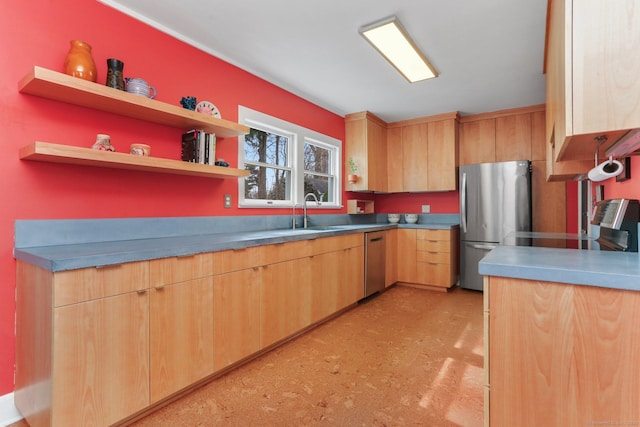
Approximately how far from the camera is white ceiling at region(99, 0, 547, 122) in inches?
80.4

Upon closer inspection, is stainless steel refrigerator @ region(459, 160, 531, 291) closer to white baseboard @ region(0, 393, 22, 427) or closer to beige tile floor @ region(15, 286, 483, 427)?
beige tile floor @ region(15, 286, 483, 427)

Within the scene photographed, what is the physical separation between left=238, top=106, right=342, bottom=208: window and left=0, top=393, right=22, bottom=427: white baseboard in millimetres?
1863

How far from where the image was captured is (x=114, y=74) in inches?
71.1

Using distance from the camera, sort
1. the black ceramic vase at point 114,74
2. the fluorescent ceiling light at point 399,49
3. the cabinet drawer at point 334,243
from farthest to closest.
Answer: the cabinet drawer at point 334,243 → the fluorescent ceiling light at point 399,49 → the black ceramic vase at point 114,74

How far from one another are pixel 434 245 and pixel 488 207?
0.84m

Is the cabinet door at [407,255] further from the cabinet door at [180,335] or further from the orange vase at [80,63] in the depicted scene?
the orange vase at [80,63]

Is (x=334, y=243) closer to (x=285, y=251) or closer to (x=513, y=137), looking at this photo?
(x=285, y=251)

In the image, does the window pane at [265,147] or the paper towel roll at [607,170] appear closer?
the paper towel roll at [607,170]

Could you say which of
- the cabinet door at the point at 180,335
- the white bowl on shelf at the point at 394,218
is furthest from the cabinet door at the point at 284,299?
the white bowl on shelf at the point at 394,218

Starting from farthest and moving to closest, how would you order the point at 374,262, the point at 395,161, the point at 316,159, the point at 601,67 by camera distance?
the point at 395,161 < the point at 316,159 < the point at 374,262 < the point at 601,67

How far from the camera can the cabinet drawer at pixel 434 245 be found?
409cm

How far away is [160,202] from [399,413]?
6.72ft

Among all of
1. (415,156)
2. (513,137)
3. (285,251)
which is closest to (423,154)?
(415,156)

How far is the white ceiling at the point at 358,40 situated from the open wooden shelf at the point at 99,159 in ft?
3.46
